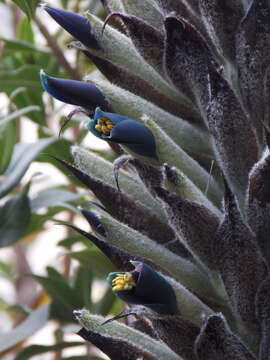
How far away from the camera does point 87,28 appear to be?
2.83 feet

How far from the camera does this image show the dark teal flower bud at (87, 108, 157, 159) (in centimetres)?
76

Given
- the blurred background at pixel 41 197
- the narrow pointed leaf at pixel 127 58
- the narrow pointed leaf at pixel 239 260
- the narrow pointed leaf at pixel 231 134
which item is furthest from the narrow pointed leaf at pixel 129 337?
the blurred background at pixel 41 197

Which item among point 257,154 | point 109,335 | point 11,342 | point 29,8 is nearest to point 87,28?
point 257,154

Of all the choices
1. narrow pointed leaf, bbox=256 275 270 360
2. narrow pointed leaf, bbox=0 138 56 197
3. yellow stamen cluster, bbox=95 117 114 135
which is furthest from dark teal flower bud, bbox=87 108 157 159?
narrow pointed leaf, bbox=0 138 56 197

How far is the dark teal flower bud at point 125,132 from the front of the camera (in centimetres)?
76

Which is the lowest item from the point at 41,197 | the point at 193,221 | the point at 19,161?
the point at 41,197

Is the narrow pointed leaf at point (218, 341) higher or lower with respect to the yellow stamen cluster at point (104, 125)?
lower

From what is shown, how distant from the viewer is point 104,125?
789 millimetres

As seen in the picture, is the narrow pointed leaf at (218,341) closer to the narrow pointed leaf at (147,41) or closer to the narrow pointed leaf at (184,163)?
the narrow pointed leaf at (184,163)

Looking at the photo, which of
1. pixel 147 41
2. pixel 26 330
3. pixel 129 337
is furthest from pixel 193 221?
pixel 26 330

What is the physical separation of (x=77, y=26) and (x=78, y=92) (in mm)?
102

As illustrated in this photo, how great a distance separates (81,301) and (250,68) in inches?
36.4

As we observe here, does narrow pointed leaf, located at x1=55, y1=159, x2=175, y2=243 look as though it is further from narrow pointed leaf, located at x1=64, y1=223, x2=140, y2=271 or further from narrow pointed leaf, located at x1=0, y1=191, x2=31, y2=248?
narrow pointed leaf, located at x1=0, y1=191, x2=31, y2=248

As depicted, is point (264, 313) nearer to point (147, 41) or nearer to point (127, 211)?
point (127, 211)
